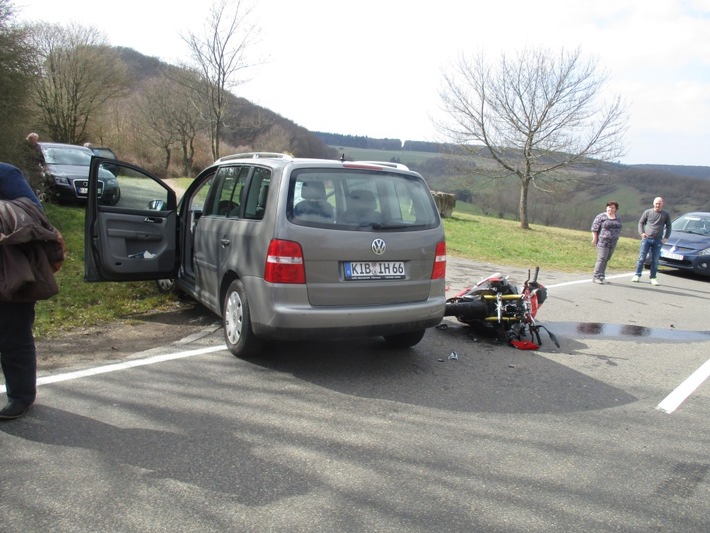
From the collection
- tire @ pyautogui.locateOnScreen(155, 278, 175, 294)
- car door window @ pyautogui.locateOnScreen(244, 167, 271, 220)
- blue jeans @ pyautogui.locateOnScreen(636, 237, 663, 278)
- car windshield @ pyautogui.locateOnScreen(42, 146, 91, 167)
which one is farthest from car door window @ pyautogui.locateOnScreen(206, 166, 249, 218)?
car windshield @ pyautogui.locateOnScreen(42, 146, 91, 167)

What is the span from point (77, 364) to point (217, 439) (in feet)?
6.60

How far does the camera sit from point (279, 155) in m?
5.33

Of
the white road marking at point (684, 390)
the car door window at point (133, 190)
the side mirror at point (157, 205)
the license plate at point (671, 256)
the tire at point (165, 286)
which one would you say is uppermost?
the car door window at point (133, 190)

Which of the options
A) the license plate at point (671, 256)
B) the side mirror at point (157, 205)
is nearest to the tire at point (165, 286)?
the side mirror at point (157, 205)

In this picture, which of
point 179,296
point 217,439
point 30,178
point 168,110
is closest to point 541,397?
point 217,439

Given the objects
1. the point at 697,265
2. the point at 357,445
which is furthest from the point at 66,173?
the point at 697,265

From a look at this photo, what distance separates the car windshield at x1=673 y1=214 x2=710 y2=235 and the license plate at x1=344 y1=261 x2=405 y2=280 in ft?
42.7

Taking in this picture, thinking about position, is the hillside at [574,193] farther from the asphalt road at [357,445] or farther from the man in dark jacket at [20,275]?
the man in dark jacket at [20,275]

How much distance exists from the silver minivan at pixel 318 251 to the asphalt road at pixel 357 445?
0.51 meters

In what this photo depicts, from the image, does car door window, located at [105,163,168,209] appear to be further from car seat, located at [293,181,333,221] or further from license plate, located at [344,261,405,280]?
license plate, located at [344,261,405,280]

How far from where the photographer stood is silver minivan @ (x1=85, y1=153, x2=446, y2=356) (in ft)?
14.4

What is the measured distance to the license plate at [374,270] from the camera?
452 centimetres

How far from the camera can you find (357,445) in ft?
11.3

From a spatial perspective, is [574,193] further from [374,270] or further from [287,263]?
[287,263]
